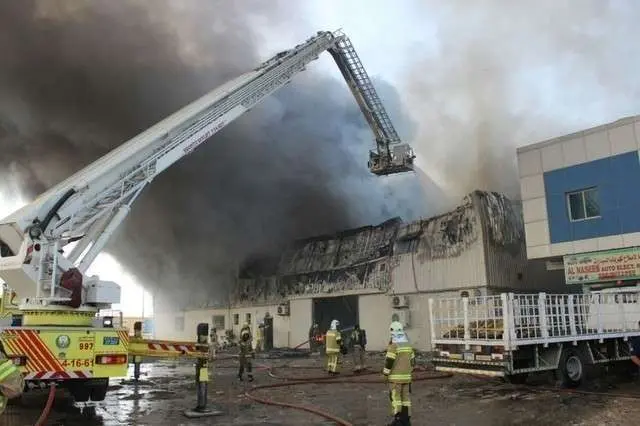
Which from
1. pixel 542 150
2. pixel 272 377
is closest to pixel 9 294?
pixel 272 377

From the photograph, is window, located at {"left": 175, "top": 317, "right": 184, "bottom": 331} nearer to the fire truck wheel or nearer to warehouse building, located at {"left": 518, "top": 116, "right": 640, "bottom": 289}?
warehouse building, located at {"left": 518, "top": 116, "right": 640, "bottom": 289}

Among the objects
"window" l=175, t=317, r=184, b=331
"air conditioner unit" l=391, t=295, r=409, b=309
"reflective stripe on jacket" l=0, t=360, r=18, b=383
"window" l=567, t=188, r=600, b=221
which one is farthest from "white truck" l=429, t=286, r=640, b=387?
"window" l=175, t=317, r=184, b=331

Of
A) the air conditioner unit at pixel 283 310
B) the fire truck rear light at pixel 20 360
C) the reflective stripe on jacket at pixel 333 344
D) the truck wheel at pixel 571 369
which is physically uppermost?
the air conditioner unit at pixel 283 310

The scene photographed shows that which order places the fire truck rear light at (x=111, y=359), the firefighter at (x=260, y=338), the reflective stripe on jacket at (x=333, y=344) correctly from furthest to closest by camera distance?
1. the firefighter at (x=260, y=338)
2. the reflective stripe on jacket at (x=333, y=344)
3. the fire truck rear light at (x=111, y=359)

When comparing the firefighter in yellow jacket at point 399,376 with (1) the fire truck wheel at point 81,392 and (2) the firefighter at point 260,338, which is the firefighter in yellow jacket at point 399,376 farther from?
(2) the firefighter at point 260,338

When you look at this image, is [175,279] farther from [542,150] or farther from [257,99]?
[542,150]

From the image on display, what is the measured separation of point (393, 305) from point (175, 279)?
13.3 m

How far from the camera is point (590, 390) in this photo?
10023 mm

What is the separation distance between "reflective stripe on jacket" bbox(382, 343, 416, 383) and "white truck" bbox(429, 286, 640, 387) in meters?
3.17

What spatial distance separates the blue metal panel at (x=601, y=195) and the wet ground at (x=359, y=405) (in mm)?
5286

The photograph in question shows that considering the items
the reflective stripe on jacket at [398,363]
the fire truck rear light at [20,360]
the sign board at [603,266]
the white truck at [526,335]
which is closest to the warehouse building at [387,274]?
the sign board at [603,266]

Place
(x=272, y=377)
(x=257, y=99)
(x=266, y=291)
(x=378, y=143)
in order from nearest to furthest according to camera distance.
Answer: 1. (x=272, y=377)
2. (x=257, y=99)
3. (x=378, y=143)
4. (x=266, y=291)

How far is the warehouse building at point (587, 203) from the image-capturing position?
15422 mm

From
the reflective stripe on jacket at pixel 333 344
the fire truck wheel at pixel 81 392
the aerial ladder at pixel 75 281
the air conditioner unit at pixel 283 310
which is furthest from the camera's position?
the air conditioner unit at pixel 283 310
